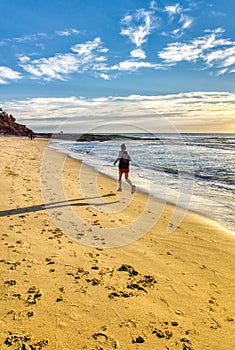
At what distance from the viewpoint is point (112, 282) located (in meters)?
4.60

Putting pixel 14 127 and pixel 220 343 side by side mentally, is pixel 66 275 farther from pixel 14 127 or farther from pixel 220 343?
pixel 14 127

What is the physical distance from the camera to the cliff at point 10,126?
8769 cm

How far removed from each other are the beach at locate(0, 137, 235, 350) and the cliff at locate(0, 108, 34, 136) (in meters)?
85.9

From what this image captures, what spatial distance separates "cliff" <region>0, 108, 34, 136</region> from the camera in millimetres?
87688

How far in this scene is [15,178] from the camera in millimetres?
12547

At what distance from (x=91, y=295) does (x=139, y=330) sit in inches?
38.6

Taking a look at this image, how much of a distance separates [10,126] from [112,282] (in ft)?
320

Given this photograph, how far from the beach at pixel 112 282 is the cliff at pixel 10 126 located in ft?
282

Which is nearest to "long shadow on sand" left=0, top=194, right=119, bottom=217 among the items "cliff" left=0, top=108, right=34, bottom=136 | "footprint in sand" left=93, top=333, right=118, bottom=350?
"footprint in sand" left=93, top=333, right=118, bottom=350

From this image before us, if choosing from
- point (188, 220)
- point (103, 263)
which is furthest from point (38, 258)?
point (188, 220)

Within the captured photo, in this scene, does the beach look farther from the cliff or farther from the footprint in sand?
the cliff

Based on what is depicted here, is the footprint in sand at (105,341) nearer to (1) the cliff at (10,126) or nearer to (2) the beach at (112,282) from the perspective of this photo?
(2) the beach at (112,282)

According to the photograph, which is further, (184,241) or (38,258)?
(184,241)

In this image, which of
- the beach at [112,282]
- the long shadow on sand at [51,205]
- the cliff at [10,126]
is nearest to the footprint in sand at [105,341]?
the beach at [112,282]
